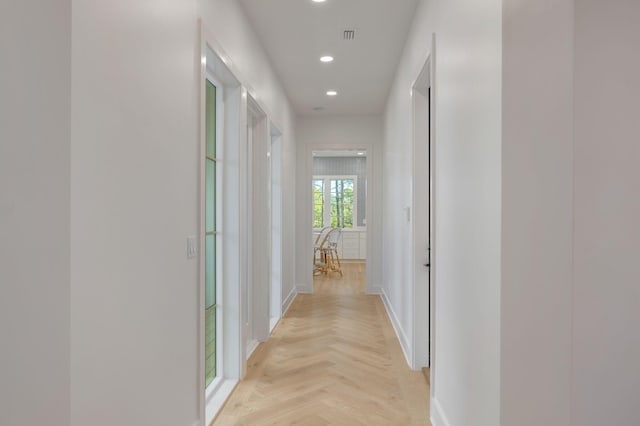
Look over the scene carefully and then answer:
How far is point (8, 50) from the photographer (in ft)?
3.52

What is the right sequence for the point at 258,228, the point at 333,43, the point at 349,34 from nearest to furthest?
the point at 349,34, the point at 333,43, the point at 258,228

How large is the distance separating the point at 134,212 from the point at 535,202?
1381 mm

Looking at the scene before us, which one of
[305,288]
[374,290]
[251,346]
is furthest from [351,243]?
[251,346]

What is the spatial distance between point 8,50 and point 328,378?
2890mm

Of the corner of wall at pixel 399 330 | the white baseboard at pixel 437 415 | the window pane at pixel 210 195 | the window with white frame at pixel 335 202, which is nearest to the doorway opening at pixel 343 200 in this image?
the window with white frame at pixel 335 202

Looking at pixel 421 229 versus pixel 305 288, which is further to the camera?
pixel 305 288

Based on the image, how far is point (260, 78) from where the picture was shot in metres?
3.96

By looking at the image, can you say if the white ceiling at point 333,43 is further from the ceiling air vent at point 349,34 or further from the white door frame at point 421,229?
the white door frame at point 421,229

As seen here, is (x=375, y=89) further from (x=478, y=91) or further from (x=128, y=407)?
(x=128, y=407)

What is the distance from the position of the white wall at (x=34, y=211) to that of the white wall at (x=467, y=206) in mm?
1327

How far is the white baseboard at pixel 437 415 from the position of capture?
2302 mm

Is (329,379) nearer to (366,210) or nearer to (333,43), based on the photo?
(333,43)

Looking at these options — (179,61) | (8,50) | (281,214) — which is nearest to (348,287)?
(281,214)

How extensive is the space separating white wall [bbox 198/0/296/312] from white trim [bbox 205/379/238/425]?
216cm
